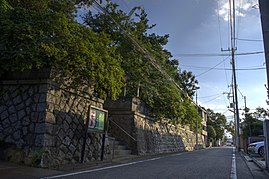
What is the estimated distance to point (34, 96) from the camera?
7953 mm

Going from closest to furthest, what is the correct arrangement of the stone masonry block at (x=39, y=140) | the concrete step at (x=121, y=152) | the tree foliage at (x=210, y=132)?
the stone masonry block at (x=39, y=140) < the concrete step at (x=121, y=152) < the tree foliage at (x=210, y=132)

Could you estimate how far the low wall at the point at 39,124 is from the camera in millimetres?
7320

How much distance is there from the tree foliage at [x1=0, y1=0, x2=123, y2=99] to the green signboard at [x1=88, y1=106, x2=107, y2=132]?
1091 mm

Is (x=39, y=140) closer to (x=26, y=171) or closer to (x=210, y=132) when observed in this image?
(x=26, y=171)

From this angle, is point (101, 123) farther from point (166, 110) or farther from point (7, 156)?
point (166, 110)

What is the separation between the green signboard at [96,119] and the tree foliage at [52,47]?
109 cm

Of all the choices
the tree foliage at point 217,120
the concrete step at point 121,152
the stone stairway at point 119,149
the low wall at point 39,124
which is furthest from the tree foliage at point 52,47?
the tree foliage at point 217,120

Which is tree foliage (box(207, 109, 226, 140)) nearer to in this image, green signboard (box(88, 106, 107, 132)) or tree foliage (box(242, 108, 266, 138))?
tree foliage (box(242, 108, 266, 138))

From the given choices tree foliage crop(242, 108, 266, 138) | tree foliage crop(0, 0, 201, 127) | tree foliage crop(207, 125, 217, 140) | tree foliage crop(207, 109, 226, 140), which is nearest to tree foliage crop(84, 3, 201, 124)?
tree foliage crop(0, 0, 201, 127)

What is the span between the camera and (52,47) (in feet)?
24.1

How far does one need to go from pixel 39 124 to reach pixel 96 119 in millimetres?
2095

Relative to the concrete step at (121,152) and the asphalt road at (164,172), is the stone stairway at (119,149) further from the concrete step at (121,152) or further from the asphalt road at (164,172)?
the asphalt road at (164,172)

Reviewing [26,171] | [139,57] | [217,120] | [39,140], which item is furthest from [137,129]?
[217,120]

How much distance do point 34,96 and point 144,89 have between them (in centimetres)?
969
